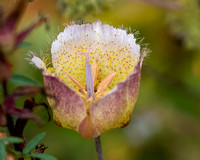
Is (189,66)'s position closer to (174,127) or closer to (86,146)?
(174,127)

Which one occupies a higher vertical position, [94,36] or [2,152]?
[94,36]

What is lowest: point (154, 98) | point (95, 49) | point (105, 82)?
point (154, 98)

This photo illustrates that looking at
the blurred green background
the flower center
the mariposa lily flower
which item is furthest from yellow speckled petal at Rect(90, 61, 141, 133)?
the blurred green background

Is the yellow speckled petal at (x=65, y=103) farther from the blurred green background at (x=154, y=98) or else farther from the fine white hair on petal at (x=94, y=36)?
the blurred green background at (x=154, y=98)

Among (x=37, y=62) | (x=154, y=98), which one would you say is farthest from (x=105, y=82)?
(x=154, y=98)

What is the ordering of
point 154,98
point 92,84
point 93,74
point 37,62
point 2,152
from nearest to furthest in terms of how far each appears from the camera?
point 2,152, point 37,62, point 92,84, point 93,74, point 154,98

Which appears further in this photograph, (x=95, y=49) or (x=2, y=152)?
(x=95, y=49)

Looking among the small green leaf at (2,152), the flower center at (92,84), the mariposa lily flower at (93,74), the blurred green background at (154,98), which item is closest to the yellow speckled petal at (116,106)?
the mariposa lily flower at (93,74)

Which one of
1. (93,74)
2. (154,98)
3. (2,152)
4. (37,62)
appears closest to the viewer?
(2,152)

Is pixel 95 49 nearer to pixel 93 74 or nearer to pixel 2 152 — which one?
pixel 93 74
